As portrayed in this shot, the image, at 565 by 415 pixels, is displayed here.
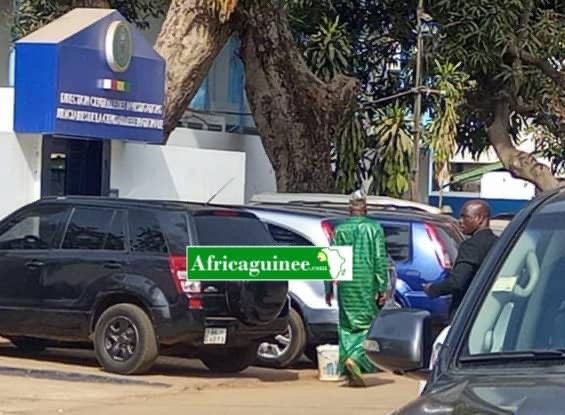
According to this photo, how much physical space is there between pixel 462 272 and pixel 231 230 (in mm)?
4292

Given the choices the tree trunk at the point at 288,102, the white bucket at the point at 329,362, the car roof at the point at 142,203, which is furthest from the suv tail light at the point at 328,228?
the tree trunk at the point at 288,102

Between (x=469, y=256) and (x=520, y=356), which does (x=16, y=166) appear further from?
(x=520, y=356)

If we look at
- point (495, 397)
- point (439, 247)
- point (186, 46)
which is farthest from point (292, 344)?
point (495, 397)

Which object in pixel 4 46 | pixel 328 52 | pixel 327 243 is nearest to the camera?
pixel 327 243

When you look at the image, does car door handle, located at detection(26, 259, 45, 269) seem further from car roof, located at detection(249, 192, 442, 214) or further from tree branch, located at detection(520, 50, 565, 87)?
tree branch, located at detection(520, 50, 565, 87)

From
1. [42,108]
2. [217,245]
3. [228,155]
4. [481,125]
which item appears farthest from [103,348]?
[481,125]

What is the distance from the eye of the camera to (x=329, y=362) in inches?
586

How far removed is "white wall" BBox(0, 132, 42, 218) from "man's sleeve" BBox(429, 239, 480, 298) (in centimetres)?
915

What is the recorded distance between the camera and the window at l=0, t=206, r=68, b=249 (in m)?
15.0

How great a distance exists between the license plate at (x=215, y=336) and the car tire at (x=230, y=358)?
0.95 metres

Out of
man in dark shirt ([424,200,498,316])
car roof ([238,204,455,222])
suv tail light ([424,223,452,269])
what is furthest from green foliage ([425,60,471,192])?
man in dark shirt ([424,200,498,316])

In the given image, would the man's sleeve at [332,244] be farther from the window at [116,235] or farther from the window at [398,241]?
the window at [116,235]

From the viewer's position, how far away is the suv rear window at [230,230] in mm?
14422

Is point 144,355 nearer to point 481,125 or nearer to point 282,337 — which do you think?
point 282,337
